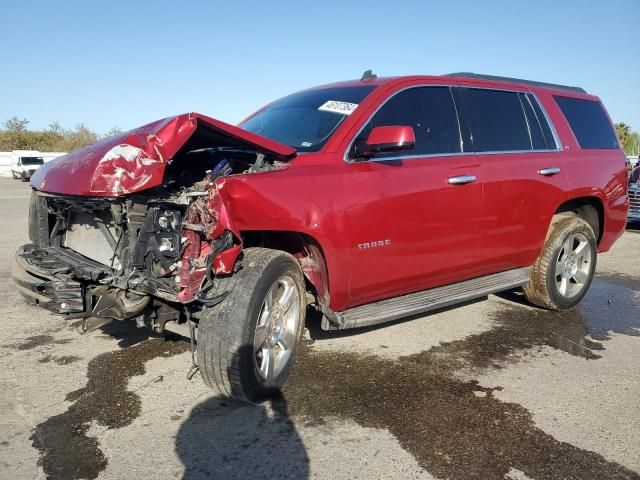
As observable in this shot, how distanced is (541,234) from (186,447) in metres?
3.63

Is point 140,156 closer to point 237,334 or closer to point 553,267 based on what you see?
point 237,334

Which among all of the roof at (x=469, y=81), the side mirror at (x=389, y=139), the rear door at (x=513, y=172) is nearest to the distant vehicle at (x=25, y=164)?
the roof at (x=469, y=81)

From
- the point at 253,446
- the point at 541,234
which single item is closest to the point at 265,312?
the point at 253,446

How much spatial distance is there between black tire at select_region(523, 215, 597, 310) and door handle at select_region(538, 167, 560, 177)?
60cm

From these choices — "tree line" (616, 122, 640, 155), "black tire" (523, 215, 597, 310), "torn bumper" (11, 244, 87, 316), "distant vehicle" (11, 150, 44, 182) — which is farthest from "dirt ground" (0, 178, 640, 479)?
"tree line" (616, 122, 640, 155)

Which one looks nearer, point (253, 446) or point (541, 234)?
point (253, 446)

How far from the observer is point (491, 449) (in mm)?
2793

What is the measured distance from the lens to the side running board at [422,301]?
3.60 metres

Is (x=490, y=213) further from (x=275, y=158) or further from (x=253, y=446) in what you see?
(x=253, y=446)

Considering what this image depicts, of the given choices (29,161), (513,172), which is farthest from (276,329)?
(29,161)

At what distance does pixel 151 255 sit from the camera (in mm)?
3018

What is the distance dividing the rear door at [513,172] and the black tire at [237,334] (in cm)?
211

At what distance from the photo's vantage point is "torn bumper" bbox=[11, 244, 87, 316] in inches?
126

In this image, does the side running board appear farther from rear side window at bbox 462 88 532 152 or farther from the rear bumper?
the rear bumper
